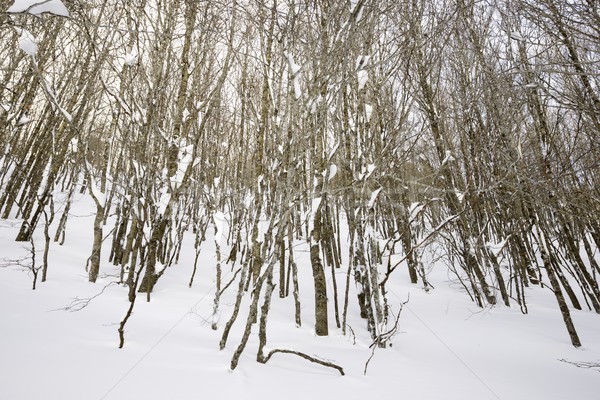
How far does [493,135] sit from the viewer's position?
5.84 metres

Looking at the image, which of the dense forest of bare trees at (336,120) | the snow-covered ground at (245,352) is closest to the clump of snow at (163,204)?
the dense forest of bare trees at (336,120)

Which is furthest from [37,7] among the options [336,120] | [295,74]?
[336,120]

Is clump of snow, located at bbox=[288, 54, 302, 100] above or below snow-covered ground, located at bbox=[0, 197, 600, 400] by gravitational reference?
above

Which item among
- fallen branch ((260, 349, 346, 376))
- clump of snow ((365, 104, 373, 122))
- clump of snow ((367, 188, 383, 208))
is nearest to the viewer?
fallen branch ((260, 349, 346, 376))

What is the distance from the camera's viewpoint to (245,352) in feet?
9.73

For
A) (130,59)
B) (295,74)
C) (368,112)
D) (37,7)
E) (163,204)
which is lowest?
(163,204)

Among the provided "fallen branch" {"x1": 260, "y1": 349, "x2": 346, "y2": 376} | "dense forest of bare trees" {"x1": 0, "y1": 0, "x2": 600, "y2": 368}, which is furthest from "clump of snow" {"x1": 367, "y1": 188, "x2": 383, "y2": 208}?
"fallen branch" {"x1": 260, "y1": 349, "x2": 346, "y2": 376}

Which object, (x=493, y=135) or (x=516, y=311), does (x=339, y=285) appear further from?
(x=493, y=135)

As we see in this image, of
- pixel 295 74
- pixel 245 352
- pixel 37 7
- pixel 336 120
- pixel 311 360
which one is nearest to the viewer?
pixel 37 7

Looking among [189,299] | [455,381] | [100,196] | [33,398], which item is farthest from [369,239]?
[100,196]

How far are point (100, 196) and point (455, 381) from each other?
17.9 feet

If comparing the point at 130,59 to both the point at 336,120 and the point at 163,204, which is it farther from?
the point at 336,120

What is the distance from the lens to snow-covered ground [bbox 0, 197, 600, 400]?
223 centimetres

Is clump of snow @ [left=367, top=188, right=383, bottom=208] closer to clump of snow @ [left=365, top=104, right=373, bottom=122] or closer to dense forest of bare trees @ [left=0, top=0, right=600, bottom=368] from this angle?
dense forest of bare trees @ [left=0, top=0, right=600, bottom=368]
